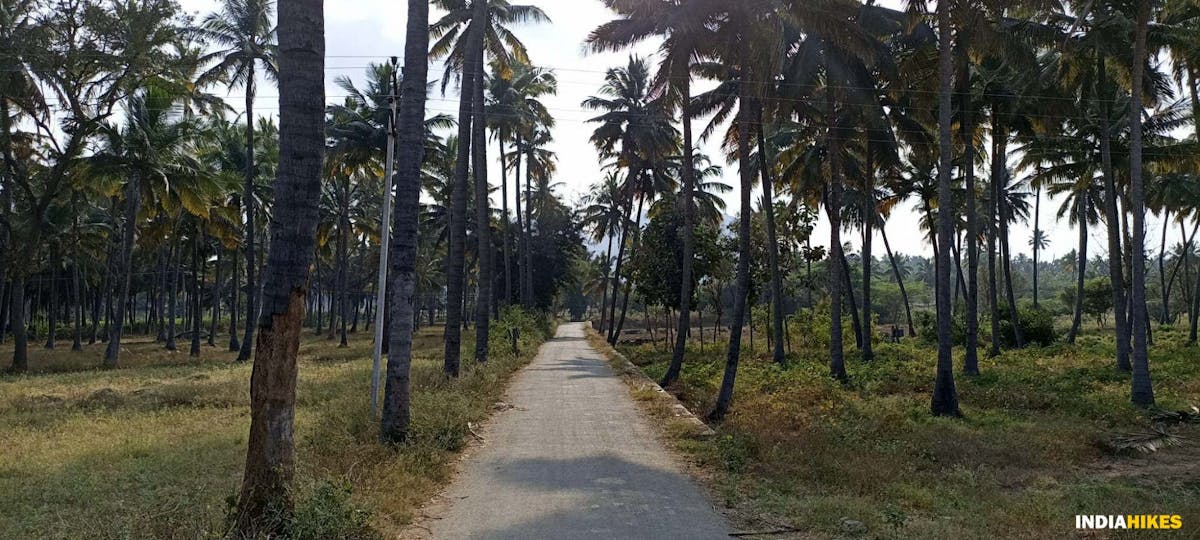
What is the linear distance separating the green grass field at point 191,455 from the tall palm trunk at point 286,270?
0.25 meters

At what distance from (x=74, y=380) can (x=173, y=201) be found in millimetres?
8187

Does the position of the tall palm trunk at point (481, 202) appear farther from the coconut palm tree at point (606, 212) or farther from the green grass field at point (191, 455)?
the coconut palm tree at point (606, 212)

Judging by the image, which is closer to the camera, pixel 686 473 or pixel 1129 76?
pixel 686 473

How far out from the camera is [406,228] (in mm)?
9625

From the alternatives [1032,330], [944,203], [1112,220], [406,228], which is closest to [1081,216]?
[1032,330]

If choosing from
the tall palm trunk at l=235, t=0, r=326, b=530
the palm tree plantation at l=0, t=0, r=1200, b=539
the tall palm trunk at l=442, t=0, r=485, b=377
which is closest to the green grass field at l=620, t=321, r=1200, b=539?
the palm tree plantation at l=0, t=0, r=1200, b=539

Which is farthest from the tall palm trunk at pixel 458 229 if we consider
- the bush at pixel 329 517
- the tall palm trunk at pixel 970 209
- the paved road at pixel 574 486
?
the tall palm trunk at pixel 970 209

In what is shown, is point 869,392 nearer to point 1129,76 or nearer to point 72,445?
point 1129,76

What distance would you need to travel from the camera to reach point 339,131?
28.7 m

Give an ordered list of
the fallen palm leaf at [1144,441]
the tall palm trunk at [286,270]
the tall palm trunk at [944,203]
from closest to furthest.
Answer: the tall palm trunk at [286,270], the fallen palm leaf at [1144,441], the tall palm trunk at [944,203]

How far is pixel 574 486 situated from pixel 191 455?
5.23m

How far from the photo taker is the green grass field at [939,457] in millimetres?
6520

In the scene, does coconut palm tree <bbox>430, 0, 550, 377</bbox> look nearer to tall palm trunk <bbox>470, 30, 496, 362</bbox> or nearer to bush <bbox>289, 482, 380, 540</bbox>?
tall palm trunk <bbox>470, 30, 496, 362</bbox>

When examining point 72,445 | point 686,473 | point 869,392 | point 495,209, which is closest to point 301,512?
point 686,473
